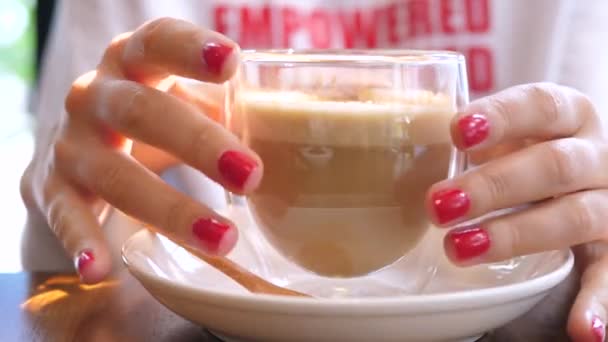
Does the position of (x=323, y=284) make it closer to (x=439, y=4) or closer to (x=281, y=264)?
(x=281, y=264)

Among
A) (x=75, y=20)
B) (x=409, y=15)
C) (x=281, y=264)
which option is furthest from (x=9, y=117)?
(x=281, y=264)

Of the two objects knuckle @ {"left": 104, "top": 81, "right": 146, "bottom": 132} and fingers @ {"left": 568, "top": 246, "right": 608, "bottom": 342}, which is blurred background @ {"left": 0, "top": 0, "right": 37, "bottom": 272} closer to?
knuckle @ {"left": 104, "top": 81, "right": 146, "bottom": 132}

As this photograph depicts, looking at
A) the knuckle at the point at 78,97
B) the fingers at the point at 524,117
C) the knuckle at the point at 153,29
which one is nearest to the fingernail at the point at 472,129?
Answer: the fingers at the point at 524,117

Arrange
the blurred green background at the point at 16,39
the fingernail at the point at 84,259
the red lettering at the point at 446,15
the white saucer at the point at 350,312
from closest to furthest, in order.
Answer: the white saucer at the point at 350,312 → the fingernail at the point at 84,259 → the red lettering at the point at 446,15 → the blurred green background at the point at 16,39

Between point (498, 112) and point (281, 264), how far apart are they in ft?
0.64

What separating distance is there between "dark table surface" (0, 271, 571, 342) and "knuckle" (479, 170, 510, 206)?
0.08 meters

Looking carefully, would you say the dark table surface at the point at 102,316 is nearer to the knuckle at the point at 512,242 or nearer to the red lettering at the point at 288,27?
the knuckle at the point at 512,242

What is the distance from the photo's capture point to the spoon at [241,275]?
1.63 feet

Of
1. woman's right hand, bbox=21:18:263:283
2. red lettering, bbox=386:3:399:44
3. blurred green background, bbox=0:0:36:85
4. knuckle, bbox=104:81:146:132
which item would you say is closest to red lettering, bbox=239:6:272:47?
red lettering, bbox=386:3:399:44

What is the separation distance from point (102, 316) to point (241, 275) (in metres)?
0.10

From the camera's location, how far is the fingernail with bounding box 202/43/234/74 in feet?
1.68

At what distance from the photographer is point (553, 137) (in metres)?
0.59

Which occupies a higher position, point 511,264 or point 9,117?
point 511,264

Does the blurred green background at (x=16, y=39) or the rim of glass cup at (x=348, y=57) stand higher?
the rim of glass cup at (x=348, y=57)
